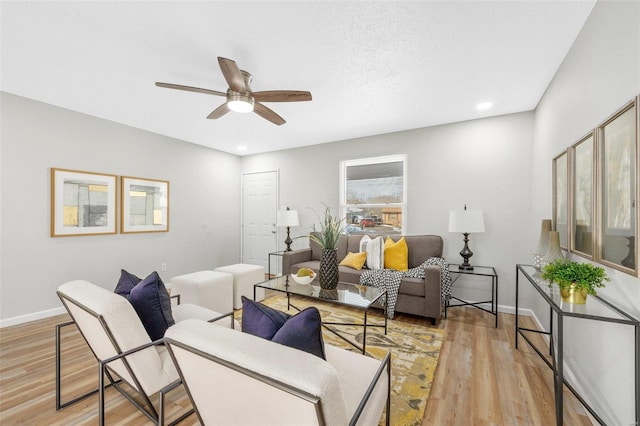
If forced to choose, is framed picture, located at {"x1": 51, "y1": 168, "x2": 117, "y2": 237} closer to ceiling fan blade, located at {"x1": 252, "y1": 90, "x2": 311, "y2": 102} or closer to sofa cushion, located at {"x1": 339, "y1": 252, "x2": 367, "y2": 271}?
ceiling fan blade, located at {"x1": 252, "y1": 90, "x2": 311, "y2": 102}

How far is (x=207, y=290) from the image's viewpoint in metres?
3.03

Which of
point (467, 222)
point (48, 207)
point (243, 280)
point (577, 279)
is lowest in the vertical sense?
point (243, 280)

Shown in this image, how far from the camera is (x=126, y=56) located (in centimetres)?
225

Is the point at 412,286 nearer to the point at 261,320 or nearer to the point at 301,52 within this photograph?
the point at 261,320

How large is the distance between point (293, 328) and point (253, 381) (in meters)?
0.24

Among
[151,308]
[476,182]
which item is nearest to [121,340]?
[151,308]

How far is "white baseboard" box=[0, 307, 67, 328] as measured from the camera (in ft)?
9.62

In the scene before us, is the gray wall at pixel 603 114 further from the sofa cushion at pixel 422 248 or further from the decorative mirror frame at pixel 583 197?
the sofa cushion at pixel 422 248

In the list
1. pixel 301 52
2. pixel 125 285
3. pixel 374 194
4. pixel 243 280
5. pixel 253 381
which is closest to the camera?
pixel 253 381

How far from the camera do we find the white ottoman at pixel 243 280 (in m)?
3.46

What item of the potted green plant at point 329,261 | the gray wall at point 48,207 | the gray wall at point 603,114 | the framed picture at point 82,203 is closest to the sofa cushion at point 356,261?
the potted green plant at point 329,261

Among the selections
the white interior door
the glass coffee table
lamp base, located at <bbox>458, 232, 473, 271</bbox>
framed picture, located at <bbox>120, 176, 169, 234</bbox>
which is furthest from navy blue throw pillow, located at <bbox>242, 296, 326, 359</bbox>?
the white interior door

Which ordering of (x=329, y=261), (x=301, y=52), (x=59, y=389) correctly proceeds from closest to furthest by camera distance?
(x=59, y=389)
(x=301, y=52)
(x=329, y=261)

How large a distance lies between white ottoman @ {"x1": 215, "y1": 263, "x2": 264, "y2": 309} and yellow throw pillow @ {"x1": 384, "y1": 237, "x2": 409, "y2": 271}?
1768 mm
